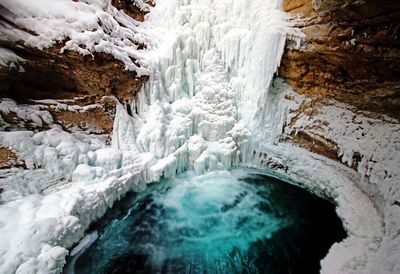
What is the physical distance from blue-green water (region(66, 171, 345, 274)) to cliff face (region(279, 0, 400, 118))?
3.07m

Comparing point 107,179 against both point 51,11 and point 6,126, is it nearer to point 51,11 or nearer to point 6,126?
point 6,126

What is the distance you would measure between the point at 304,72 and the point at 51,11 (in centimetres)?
651

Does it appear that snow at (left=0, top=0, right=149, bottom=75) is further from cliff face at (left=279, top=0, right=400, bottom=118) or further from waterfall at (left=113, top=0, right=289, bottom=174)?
cliff face at (left=279, top=0, right=400, bottom=118)

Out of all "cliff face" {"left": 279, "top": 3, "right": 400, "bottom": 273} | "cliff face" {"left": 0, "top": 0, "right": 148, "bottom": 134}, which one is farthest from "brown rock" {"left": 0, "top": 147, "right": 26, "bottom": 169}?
"cliff face" {"left": 279, "top": 3, "right": 400, "bottom": 273}

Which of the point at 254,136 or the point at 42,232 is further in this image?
the point at 254,136

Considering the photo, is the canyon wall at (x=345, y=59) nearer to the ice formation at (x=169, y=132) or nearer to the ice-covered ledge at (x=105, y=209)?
the ice formation at (x=169, y=132)

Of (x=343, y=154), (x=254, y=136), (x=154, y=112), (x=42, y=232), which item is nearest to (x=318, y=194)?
(x=343, y=154)

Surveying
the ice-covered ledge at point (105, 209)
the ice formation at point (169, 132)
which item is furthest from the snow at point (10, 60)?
the ice-covered ledge at point (105, 209)

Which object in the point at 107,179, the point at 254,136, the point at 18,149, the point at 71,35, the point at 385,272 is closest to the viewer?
the point at 385,272

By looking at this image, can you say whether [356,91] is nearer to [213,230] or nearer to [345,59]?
[345,59]

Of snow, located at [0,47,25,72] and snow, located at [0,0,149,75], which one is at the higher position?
snow, located at [0,0,149,75]

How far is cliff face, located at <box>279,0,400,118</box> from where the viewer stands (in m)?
4.87

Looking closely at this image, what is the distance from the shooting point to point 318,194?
6.94 m

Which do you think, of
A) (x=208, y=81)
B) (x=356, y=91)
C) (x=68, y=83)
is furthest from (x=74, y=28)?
(x=356, y=91)
